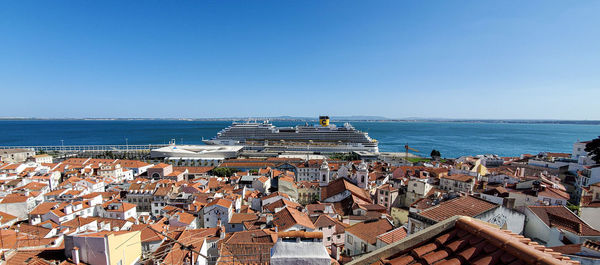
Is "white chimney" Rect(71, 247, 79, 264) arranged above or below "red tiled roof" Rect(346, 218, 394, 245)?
above

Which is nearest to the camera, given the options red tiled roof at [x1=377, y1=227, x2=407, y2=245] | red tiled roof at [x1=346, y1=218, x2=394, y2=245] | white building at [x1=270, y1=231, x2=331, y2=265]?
white building at [x1=270, y1=231, x2=331, y2=265]

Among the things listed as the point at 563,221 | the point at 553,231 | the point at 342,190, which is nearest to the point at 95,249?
the point at 553,231

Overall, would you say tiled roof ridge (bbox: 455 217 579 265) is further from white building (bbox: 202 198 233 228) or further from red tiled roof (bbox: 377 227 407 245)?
white building (bbox: 202 198 233 228)

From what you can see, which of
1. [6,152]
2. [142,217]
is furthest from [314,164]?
[6,152]

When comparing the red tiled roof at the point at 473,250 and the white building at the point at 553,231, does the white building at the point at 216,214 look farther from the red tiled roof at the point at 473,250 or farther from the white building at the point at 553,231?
the red tiled roof at the point at 473,250

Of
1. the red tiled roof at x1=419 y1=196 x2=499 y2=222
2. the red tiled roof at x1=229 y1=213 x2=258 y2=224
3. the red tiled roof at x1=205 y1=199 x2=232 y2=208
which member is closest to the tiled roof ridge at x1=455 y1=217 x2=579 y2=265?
the red tiled roof at x1=419 y1=196 x2=499 y2=222

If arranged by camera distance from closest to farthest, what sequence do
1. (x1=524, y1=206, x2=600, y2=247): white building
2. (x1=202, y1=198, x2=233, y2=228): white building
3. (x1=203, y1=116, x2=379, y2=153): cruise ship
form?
1. (x1=524, y1=206, x2=600, y2=247): white building
2. (x1=202, y1=198, x2=233, y2=228): white building
3. (x1=203, y1=116, x2=379, y2=153): cruise ship
